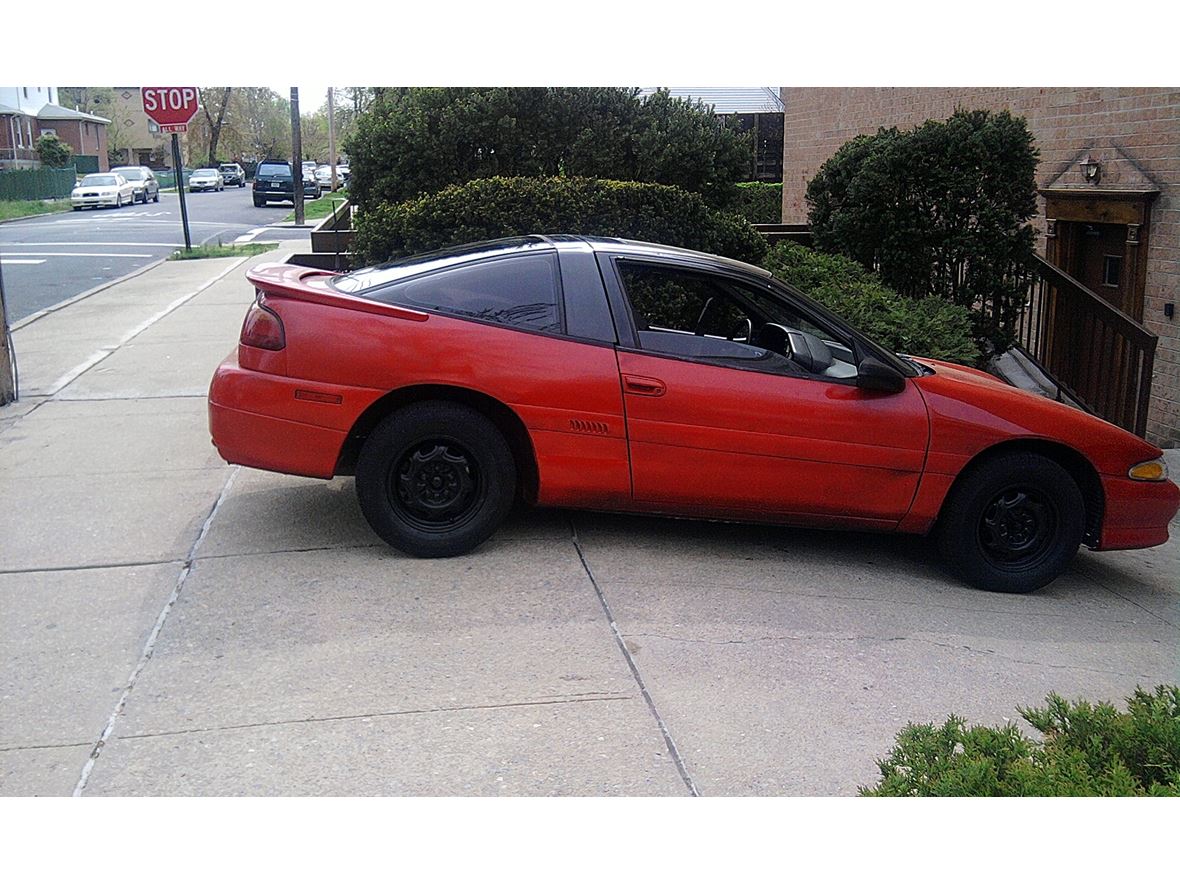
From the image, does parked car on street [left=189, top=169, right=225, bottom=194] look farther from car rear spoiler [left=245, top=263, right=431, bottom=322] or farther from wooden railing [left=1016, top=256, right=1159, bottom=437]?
car rear spoiler [left=245, top=263, right=431, bottom=322]

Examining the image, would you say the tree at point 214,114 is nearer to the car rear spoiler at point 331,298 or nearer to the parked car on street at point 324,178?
the parked car on street at point 324,178

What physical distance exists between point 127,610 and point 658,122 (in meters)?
6.98

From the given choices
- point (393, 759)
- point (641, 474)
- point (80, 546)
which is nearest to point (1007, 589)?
point (641, 474)

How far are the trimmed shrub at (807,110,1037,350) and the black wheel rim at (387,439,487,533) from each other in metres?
5.90

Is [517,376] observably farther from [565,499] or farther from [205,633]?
[205,633]

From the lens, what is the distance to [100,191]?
44.6 metres

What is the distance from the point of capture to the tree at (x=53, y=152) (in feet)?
195

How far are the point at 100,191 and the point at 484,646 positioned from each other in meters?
45.2

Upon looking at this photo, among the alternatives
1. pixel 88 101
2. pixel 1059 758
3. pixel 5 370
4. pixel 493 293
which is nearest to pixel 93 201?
pixel 5 370

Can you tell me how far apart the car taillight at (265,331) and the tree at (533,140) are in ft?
16.0

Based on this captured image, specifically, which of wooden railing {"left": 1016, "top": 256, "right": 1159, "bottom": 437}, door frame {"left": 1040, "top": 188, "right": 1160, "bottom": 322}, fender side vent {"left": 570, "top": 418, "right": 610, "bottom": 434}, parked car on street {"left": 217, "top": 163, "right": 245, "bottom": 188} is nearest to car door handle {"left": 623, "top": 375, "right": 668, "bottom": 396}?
fender side vent {"left": 570, "top": 418, "right": 610, "bottom": 434}

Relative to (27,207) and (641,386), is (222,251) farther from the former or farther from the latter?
(27,207)

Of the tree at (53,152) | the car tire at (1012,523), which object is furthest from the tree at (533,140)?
the tree at (53,152)

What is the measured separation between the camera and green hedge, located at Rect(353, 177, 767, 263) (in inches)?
354
